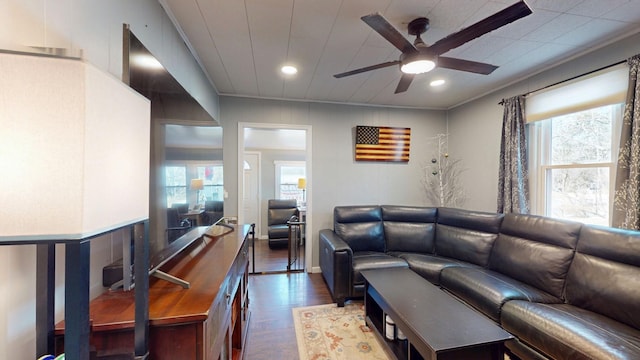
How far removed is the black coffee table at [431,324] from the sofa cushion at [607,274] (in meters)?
0.89

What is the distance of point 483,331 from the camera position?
1.48m

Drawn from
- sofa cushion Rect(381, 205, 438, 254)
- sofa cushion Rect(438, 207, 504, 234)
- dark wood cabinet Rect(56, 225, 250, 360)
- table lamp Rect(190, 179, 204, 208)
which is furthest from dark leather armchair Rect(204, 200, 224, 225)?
sofa cushion Rect(438, 207, 504, 234)

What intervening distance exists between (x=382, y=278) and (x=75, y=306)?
6.99ft

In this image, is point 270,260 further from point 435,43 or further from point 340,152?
point 435,43

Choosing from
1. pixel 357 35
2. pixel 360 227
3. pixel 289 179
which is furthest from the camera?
pixel 289 179

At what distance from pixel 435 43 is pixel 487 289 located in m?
1.97

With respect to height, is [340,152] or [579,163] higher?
[340,152]

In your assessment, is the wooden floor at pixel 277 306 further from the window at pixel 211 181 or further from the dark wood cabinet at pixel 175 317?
the window at pixel 211 181

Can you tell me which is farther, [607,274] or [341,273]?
[341,273]

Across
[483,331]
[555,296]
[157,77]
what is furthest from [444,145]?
[157,77]

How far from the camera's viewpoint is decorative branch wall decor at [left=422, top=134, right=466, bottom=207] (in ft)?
13.1

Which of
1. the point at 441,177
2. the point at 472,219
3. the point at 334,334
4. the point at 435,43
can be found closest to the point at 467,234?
the point at 472,219

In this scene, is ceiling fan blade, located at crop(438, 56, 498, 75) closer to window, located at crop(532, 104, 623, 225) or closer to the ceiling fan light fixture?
the ceiling fan light fixture

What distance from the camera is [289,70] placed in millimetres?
2695
